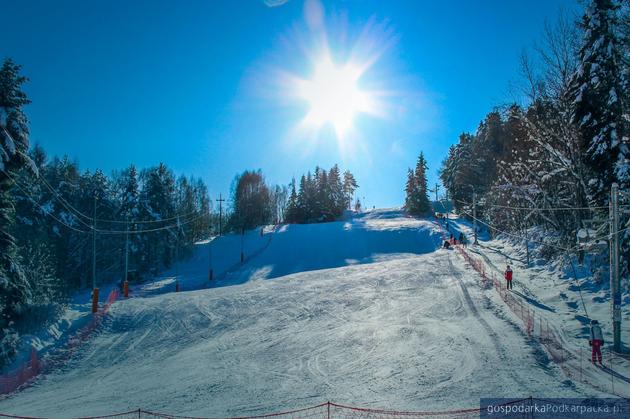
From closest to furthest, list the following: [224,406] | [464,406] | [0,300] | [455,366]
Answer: [464,406], [224,406], [455,366], [0,300]

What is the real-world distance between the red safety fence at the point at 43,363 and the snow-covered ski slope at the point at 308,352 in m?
0.57

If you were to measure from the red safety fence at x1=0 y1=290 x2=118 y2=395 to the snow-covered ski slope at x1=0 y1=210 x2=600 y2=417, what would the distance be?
0.57m

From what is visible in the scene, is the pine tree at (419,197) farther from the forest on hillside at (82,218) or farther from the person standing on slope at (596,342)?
the person standing on slope at (596,342)

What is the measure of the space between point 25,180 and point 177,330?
31018mm

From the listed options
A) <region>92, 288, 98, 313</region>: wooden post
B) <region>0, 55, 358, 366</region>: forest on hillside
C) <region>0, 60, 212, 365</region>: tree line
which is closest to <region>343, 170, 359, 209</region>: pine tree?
<region>0, 55, 358, 366</region>: forest on hillside

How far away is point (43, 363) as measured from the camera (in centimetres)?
1964

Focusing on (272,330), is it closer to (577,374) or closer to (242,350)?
(242,350)

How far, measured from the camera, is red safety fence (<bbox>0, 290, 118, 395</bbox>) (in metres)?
17.7

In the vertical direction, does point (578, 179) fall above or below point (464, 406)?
above

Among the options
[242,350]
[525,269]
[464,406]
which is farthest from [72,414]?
[525,269]

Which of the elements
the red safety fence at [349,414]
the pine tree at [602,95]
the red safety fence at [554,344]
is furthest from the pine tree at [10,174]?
the pine tree at [602,95]

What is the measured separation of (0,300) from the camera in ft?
69.9

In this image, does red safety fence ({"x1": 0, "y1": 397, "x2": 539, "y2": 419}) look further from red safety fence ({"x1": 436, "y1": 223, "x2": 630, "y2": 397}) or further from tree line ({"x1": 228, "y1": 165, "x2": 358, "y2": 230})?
tree line ({"x1": 228, "y1": 165, "x2": 358, "y2": 230})

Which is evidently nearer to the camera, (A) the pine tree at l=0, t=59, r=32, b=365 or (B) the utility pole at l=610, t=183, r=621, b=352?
(B) the utility pole at l=610, t=183, r=621, b=352
